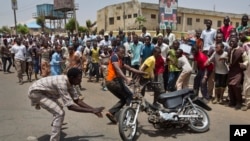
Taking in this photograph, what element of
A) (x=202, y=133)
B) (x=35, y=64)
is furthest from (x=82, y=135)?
(x=35, y=64)

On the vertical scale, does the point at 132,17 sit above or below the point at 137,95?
above

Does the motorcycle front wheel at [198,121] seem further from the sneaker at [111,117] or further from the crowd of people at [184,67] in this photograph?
the sneaker at [111,117]

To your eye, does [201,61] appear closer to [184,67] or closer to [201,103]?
[184,67]

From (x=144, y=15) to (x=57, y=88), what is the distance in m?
39.5

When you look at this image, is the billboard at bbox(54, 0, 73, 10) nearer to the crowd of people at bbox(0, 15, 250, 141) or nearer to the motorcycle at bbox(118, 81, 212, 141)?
the crowd of people at bbox(0, 15, 250, 141)

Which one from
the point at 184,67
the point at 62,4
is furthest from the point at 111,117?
the point at 62,4

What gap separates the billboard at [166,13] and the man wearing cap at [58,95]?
1036 centimetres

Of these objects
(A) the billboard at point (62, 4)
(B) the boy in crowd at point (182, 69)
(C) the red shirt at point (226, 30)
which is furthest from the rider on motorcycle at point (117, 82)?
(A) the billboard at point (62, 4)

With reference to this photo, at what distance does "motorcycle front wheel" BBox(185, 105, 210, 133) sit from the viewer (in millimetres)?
5460

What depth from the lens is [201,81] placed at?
805 centimetres

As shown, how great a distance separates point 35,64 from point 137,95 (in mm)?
8468

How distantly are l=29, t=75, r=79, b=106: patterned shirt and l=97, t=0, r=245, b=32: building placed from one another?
127ft

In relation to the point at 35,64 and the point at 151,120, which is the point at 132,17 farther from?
the point at 151,120

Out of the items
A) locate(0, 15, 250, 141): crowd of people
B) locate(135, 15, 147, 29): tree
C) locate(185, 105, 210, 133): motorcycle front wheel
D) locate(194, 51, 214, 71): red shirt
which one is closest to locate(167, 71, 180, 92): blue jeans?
locate(0, 15, 250, 141): crowd of people
